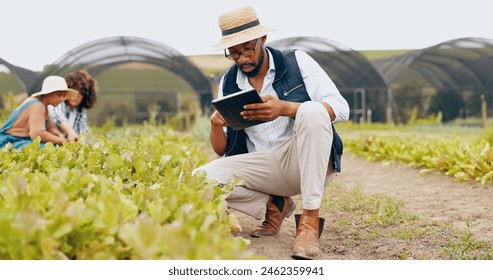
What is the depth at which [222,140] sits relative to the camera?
401 cm

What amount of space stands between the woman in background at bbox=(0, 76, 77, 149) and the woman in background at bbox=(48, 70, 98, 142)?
53cm

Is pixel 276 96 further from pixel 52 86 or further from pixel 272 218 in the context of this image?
pixel 52 86

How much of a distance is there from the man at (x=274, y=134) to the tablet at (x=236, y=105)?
0.05 m

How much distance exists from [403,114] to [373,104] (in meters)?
1.02

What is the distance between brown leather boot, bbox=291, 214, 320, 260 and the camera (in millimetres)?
3355

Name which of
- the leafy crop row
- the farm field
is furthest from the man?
the leafy crop row

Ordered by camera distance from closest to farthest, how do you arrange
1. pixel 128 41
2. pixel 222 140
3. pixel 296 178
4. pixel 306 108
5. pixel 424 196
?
pixel 306 108, pixel 296 178, pixel 222 140, pixel 424 196, pixel 128 41

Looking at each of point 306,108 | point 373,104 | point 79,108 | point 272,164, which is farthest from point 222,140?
point 373,104

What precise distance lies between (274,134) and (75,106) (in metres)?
4.24

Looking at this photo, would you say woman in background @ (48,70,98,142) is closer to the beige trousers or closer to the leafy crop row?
the beige trousers

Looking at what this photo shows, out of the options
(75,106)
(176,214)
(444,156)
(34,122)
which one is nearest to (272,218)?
(176,214)

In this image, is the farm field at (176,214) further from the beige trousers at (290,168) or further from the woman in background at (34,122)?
Answer: the woman in background at (34,122)

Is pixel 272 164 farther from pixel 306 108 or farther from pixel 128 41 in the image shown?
pixel 128 41

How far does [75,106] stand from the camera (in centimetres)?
748
